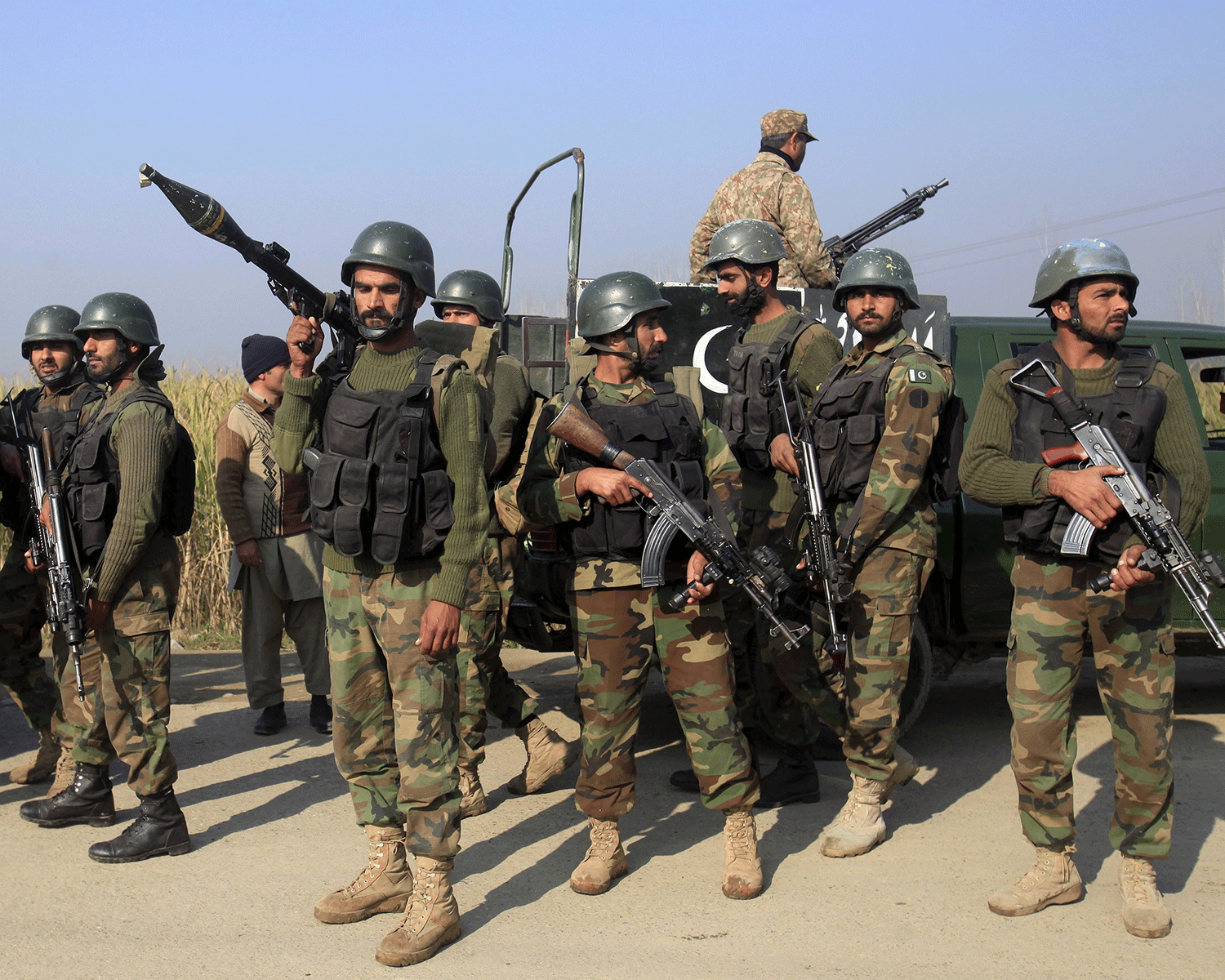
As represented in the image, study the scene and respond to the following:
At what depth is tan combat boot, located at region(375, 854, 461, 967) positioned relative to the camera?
3.47m

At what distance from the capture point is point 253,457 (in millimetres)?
6219

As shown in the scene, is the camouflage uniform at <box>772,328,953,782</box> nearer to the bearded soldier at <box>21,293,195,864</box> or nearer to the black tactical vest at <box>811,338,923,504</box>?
the black tactical vest at <box>811,338,923,504</box>

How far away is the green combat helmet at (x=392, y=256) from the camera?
3711 mm

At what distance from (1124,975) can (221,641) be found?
22.8 feet

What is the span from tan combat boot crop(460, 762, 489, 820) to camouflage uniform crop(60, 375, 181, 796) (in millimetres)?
1159

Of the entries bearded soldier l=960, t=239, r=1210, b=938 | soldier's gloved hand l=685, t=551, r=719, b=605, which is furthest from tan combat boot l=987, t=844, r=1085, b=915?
soldier's gloved hand l=685, t=551, r=719, b=605

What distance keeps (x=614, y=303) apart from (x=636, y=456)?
0.54m

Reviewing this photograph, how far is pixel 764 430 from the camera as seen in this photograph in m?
4.89

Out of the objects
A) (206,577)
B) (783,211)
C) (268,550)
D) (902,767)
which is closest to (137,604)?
(268,550)

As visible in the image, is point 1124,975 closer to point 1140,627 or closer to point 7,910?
point 1140,627

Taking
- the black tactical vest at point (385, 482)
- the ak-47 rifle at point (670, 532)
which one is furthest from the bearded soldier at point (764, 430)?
the black tactical vest at point (385, 482)

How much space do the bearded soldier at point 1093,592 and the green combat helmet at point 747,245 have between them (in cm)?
142

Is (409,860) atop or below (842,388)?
below

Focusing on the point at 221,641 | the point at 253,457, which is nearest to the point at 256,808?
the point at 253,457
